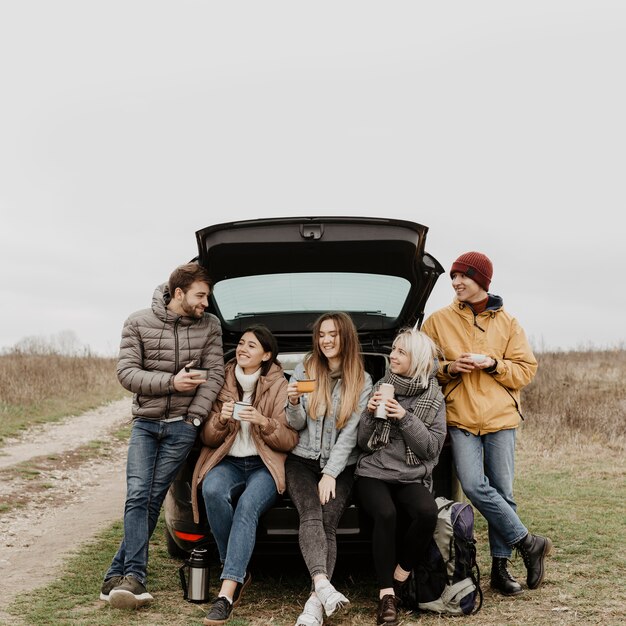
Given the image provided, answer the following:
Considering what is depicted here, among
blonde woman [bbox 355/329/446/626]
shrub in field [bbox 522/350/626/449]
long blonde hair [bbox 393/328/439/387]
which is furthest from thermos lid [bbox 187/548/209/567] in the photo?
shrub in field [bbox 522/350/626/449]

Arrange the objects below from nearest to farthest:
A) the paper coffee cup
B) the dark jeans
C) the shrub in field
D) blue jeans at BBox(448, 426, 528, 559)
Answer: the dark jeans < the paper coffee cup < blue jeans at BBox(448, 426, 528, 559) < the shrub in field

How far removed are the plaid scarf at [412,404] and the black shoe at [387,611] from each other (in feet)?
2.17

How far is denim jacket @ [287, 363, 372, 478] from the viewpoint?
12.1ft

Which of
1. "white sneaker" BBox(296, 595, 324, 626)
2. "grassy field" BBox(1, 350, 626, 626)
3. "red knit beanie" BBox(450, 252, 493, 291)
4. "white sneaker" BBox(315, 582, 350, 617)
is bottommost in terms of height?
"grassy field" BBox(1, 350, 626, 626)

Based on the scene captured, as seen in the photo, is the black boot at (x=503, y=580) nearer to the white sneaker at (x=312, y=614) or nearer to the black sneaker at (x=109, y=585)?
the white sneaker at (x=312, y=614)

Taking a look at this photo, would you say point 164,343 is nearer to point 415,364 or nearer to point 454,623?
point 415,364

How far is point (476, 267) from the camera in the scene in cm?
393

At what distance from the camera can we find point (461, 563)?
11.7ft

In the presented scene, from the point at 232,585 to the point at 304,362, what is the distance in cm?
120

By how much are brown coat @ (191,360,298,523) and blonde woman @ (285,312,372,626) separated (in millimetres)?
62

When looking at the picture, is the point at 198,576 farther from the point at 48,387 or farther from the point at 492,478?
the point at 48,387

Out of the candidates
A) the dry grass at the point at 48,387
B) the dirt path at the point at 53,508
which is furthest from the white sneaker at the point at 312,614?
the dry grass at the point at 48,387

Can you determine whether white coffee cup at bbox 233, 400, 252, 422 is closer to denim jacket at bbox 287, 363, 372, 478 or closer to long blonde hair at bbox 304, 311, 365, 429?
denim jacket at bbox 287, 363, 372, 478

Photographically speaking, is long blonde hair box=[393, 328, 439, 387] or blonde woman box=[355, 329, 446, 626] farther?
long blonde hair box=[393, 328, 439, 387]
